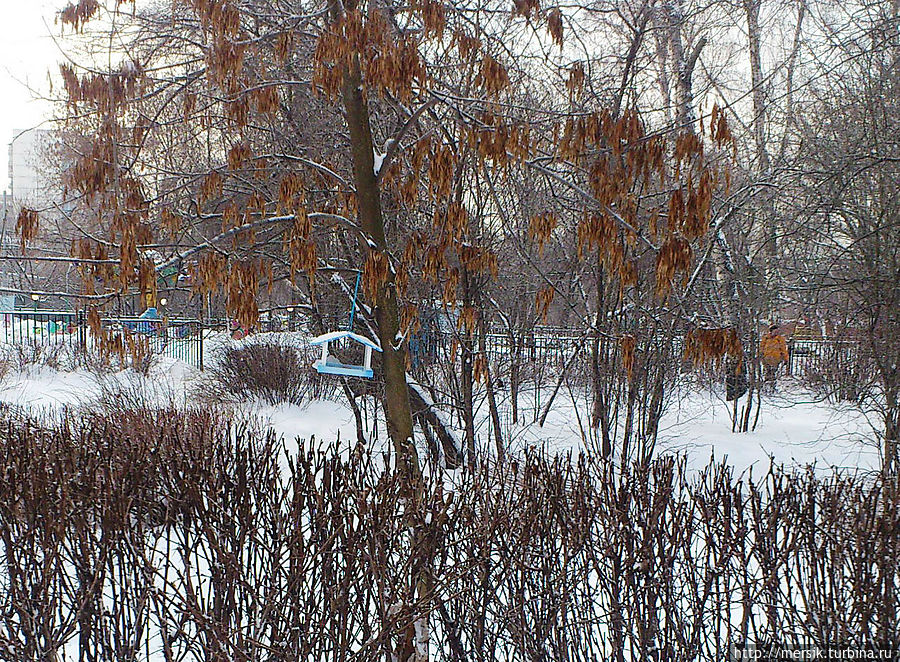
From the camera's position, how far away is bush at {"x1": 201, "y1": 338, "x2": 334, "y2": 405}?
1159 centimetres

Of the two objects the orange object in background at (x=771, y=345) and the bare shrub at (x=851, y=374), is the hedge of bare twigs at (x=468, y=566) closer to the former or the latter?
the bare shrub at (x=851, y=374)

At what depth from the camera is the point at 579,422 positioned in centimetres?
617

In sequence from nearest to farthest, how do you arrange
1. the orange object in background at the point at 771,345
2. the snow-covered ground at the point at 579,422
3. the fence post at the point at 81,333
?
the snow-covered ground at the point at 579,422
the orange object in background at the point at 771,345
the fence post at the point at 81,333

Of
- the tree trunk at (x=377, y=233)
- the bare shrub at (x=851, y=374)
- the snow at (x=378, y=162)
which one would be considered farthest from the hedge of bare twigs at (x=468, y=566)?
the bare shrub at (x=851, y=374)

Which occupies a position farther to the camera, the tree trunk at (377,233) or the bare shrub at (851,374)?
the bare shrub at (851,374)

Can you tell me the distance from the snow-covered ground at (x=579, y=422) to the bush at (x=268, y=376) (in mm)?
240

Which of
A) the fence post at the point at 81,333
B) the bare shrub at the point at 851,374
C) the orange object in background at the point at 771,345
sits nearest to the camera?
the bare shrub at the point at 851,374

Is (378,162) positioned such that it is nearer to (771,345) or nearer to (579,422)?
(579,422)

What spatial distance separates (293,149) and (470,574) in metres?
4.27

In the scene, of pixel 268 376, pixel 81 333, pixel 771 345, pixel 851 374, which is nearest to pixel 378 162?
pixel 851 374

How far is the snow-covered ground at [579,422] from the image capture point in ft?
25.7

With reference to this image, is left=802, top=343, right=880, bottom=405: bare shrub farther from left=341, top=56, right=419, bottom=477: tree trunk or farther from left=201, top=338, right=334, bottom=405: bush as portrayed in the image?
left=201, top=338, right=334, bottom=405: bush

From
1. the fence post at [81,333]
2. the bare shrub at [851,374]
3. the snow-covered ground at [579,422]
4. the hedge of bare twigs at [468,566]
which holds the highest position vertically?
the fence post at [81,333]

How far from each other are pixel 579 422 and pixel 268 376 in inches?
260
